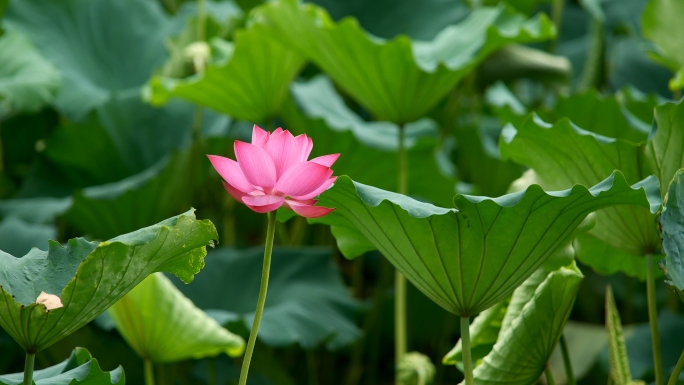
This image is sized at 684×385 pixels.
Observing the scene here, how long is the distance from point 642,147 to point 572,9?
7.77 feet

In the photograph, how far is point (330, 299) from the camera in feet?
5.07

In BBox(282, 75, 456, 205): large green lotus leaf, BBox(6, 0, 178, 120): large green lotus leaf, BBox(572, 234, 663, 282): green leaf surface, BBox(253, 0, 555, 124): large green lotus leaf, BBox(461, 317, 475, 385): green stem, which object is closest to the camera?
BBox(461, 317, 475, 385): green stem

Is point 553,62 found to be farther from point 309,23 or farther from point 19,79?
point 19,79

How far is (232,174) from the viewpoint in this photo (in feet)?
1.84

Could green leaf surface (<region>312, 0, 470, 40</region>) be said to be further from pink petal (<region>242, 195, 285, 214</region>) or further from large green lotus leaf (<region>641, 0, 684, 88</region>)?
pink petal (<region>242, 195, 285, 214</region>)

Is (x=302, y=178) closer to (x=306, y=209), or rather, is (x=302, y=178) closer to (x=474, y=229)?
(x=306, y=209)

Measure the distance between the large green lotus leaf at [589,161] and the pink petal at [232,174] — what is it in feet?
1.12

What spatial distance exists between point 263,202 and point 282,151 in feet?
0.15

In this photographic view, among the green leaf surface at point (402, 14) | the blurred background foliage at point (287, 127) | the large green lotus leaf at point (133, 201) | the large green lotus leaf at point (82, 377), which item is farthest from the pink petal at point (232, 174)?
the green leaf surface at point (402, 14)

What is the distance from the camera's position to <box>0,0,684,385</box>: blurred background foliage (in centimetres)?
138

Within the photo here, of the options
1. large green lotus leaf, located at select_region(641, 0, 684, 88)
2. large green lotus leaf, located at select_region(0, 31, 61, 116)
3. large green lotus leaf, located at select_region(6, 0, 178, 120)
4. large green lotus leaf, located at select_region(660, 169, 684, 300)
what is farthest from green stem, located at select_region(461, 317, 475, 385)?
large green lotus leaf, located at select_region(6, 0, 178, 120)

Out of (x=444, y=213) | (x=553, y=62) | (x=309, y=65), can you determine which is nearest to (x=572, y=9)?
(x=553, y=62)

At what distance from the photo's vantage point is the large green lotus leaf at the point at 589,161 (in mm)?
780

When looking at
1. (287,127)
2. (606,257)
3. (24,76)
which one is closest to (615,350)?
(606,257)
